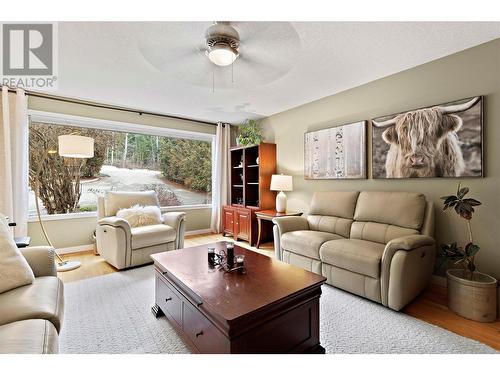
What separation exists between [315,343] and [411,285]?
114 cm

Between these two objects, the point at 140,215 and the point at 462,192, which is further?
the point at 140,215

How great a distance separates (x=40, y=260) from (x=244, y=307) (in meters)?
1.51

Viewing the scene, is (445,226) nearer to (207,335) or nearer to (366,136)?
(366,136)

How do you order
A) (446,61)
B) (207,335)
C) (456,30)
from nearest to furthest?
(207,335) → (456,30) → (446,61)

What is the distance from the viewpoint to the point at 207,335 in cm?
132

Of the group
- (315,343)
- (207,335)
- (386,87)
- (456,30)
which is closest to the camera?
(207,335)

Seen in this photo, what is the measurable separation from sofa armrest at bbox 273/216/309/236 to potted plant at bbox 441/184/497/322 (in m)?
1.51

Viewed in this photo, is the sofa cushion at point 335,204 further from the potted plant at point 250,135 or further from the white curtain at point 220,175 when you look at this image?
the white curtain at point 220,175

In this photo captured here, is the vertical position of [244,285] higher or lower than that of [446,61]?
lower

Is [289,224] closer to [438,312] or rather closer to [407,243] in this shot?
[407,243]

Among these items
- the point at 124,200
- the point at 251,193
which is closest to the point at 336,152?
the point at 251,193

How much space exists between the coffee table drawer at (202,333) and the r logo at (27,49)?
99.8 inches

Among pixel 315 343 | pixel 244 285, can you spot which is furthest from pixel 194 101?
pixel 315 343

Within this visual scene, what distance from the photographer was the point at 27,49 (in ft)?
7.29
